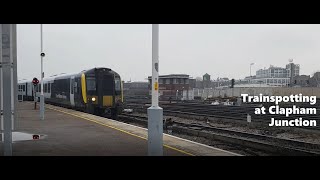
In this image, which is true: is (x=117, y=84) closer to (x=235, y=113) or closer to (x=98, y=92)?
(x=98, y=92)

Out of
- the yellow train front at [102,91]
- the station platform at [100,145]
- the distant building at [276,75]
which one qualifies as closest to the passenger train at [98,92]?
the yellow train front at [102,91]

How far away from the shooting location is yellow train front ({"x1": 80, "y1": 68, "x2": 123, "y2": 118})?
2197 centimetres

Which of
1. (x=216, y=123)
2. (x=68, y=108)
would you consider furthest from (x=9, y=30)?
(x=68, y=108)

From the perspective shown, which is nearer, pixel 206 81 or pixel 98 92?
pixel 98 92

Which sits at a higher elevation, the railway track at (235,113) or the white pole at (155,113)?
the white pole at (155,113)

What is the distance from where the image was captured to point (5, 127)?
25.3 feet

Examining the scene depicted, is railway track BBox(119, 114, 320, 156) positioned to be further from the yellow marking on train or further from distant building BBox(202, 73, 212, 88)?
distant building BBox(202, 73, 212, 88)

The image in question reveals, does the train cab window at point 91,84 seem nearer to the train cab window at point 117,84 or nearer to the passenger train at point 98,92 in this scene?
the passenger train at point 98,92

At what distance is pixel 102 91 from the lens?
22250mm

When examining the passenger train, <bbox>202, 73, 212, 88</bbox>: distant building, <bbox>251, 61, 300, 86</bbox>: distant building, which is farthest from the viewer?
<bbox>202, 73, 212, 88</bbox>: distant building

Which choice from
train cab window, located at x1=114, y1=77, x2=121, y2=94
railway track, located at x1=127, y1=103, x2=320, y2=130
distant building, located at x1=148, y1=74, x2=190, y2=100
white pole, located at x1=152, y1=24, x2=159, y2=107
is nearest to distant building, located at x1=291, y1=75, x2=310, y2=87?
distant building, located at x1=148, y1=74, x2=190, y2=100

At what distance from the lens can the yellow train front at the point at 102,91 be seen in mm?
21969

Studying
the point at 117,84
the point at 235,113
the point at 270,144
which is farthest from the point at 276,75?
the point at 270,144
